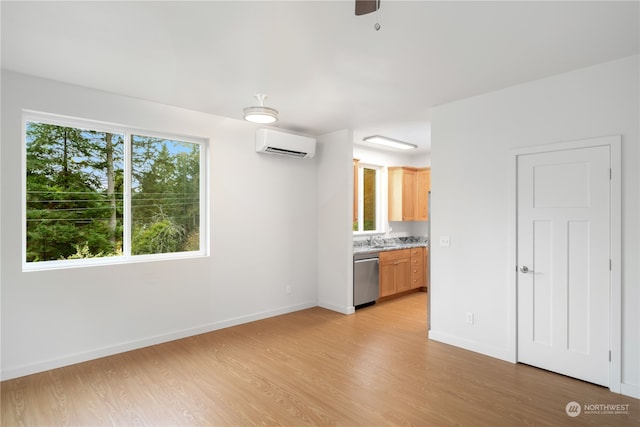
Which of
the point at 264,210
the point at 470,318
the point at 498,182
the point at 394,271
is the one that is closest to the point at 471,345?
the point at 470,318

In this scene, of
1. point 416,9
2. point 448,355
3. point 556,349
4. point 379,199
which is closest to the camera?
point 416,9

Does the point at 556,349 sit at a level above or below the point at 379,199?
below

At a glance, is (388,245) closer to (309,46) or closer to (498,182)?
(498,182)

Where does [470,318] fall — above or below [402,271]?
below

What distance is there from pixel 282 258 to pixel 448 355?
8.44 feet

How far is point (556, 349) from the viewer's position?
3.20m

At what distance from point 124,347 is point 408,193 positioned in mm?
5442

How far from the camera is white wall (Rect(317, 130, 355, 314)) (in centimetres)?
518

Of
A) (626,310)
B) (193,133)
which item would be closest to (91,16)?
(193,133)

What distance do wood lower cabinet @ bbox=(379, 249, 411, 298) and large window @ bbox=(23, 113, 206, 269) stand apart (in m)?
2.94

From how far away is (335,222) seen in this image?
5320mm

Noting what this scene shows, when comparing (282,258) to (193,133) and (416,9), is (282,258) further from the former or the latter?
(416,9)

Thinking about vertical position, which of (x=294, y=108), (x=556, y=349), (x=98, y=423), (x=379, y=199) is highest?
(x=294, y=108)

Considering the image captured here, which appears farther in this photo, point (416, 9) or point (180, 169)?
point (180, 169)
